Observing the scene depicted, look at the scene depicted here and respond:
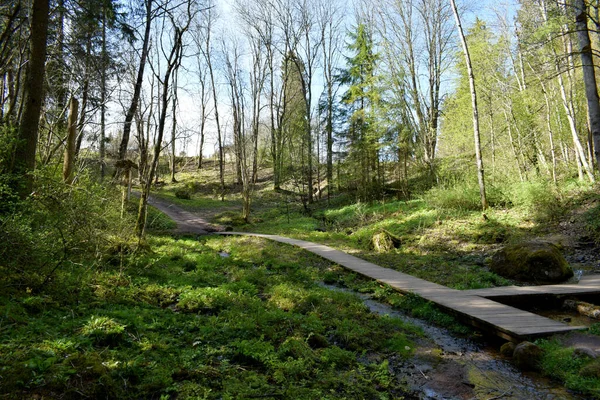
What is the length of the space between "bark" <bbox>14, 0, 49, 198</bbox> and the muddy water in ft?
19.7

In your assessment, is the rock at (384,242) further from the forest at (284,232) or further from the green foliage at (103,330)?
the green foliage at (103,330)

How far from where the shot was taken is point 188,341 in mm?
3984

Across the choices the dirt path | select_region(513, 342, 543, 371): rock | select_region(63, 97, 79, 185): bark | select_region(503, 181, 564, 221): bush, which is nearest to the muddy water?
select_region(513, 342, 543, 371): rock

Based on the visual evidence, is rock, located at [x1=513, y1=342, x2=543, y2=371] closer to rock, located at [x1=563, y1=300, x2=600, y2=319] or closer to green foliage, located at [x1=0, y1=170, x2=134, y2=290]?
rock, located at [x1=563, y1=300, x2=600, y2=319]

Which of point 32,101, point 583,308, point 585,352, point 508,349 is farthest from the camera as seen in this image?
Answer: point 32,101

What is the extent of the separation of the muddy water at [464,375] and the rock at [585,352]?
1.78 ft

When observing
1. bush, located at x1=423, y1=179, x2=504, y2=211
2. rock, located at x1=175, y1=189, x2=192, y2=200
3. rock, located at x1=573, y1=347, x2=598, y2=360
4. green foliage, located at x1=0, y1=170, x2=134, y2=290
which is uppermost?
rock, located at x1=175, y1=189, x2=192, y2=200

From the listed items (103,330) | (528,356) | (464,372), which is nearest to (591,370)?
(528,356)

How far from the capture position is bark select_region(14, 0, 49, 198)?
198 inches

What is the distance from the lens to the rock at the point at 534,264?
22.2ft

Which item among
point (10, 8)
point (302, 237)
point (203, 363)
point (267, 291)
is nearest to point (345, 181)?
point (302, 237)

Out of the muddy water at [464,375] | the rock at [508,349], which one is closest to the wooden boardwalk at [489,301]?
the rock at [508,349]

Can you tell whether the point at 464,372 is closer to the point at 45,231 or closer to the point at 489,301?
the point at 489,301

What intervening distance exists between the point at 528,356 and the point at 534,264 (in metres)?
3.98
